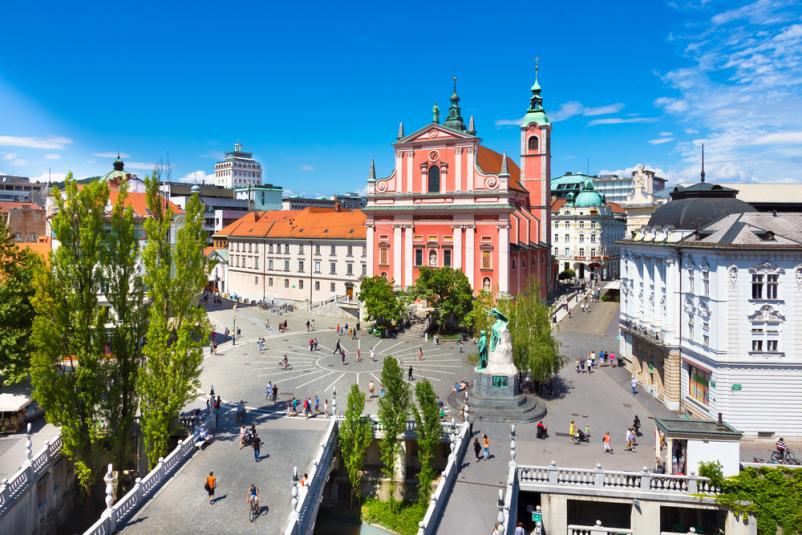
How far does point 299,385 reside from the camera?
Answer: 113ft

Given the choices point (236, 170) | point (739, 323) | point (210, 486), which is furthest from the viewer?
point (236, 170)

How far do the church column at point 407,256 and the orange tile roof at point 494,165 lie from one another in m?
9.90

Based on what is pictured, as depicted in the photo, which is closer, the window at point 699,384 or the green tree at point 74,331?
the green tree at point 74,331

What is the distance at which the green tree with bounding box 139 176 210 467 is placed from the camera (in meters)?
23.6

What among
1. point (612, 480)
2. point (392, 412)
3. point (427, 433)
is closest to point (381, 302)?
point (392, 412)

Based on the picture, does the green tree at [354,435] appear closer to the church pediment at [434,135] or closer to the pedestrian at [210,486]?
the pedestrian at [210,486]

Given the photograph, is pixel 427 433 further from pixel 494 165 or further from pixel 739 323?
pixel 494 165

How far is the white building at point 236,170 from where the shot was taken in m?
193

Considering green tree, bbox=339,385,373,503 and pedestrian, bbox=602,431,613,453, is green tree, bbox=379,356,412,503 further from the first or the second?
pedestrian, bbox=602,431,613,453

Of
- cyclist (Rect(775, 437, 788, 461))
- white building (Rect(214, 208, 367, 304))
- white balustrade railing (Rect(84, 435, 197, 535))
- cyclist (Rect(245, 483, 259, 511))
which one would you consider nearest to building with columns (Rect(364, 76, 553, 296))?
white building (Rect(214, 208, 367, 304))

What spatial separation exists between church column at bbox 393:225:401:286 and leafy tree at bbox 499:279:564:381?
22.7 meters

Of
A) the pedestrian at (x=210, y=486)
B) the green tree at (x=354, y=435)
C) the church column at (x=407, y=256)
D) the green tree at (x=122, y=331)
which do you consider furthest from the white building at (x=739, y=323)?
the church column at (x=407, y=256)

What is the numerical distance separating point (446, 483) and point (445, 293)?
2867 centimetres

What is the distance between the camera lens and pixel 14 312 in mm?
28344
